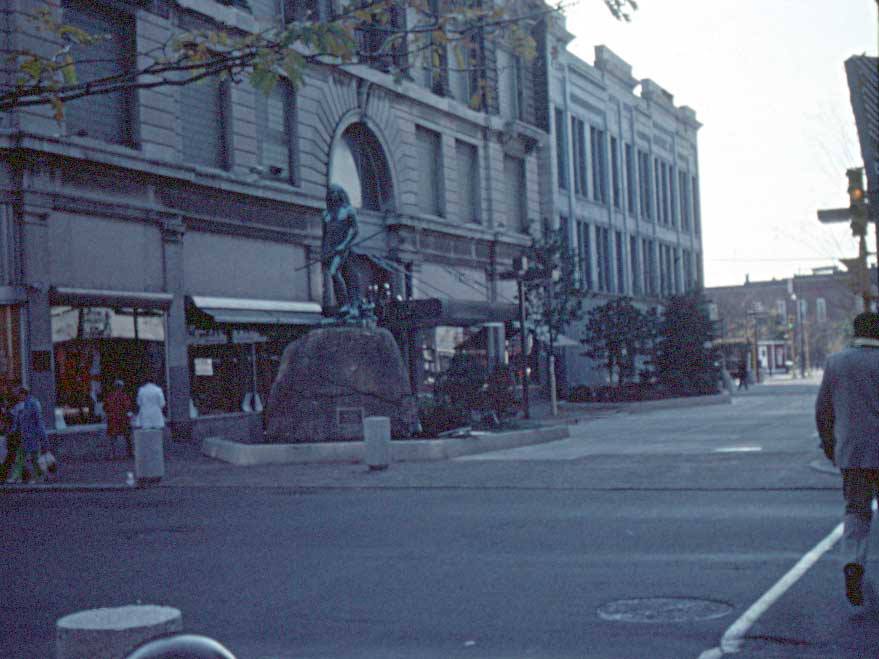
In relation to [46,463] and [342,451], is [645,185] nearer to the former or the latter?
[342,451]

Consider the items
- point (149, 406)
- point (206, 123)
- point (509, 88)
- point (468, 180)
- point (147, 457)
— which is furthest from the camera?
point (509, 88)

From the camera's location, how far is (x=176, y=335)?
2997 centimetres

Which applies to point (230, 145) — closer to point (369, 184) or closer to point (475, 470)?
point (369, 184)

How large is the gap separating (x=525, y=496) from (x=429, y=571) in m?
5.84


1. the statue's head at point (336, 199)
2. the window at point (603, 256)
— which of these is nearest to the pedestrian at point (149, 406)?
the statue's head at point (336, 199)

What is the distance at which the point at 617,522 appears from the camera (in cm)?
1259

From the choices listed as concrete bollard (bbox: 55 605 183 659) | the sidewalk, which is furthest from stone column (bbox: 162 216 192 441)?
concrete bollard (bbox: 55 605 183 659)

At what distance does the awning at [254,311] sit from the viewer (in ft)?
100

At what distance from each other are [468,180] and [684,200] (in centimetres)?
3399

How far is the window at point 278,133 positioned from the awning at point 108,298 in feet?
20.0

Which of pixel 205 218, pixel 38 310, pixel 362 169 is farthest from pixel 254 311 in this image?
pixel 362 169

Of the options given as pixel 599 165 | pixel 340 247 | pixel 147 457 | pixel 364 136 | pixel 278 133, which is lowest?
pixel 147 457

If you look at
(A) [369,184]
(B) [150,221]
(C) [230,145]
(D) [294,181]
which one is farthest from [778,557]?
(A) [369,184]

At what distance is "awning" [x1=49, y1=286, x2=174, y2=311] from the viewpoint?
26.1 meters
